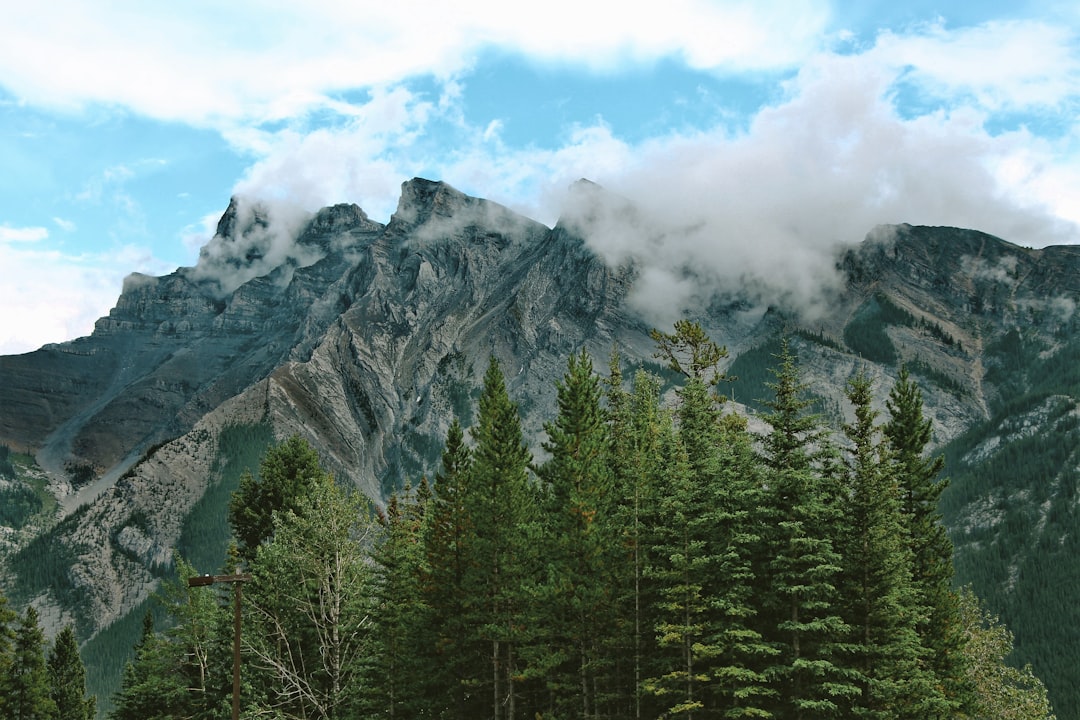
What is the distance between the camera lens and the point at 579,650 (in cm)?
4694

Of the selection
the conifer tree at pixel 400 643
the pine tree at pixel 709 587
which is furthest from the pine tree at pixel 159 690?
the pine tree at pixel 709 587

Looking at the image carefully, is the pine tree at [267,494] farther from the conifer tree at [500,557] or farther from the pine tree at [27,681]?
the conifer tree at [500,557]

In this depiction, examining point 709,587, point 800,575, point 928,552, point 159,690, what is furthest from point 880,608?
point 159,690

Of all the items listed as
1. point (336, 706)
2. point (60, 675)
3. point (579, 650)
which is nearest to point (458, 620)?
point (579, 650)

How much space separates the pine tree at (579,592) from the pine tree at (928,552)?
15.8m

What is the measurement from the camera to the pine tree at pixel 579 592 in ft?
151

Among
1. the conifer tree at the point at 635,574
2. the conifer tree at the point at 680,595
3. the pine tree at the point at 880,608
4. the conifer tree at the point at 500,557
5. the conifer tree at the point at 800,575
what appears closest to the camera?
the conifer tree at the point at 800,575

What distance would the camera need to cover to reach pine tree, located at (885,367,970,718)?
52.0 metres

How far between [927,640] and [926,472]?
10.9 metres

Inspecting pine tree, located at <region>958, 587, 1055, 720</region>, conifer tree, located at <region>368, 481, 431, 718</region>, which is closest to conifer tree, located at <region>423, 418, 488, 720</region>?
conifer tree, located at <region>368, 481, 431, 718</region>

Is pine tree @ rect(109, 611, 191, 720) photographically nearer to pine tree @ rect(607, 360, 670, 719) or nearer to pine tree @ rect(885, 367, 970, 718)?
pine tree @ rect(607, 360, 670, 719)

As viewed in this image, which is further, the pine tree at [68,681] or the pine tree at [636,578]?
the pine tree at [68,681]

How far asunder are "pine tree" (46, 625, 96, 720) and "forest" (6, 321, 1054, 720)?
3031cm

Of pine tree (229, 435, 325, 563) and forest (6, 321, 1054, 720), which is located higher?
pine tree (229, 435, 325, 563)
